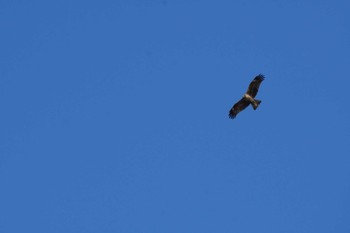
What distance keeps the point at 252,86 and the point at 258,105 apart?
3.69 feet

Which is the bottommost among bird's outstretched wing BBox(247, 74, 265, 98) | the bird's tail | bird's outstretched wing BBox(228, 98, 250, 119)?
the bird's tail

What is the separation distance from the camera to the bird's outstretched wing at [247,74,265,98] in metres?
80.9

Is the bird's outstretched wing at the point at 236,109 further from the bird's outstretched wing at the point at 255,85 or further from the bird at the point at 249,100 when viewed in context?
the bird's outstretched wing at the point at 255,85

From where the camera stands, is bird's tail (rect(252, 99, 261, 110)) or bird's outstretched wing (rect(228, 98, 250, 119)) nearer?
bird's tail (rect(252, 99, 261, 110))

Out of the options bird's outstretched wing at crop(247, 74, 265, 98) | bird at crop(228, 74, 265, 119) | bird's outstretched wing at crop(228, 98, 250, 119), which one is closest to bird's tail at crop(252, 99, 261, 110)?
bird at crop(228, 74, 265, 119)

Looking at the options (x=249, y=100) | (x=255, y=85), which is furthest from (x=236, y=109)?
(x=255, y=85)

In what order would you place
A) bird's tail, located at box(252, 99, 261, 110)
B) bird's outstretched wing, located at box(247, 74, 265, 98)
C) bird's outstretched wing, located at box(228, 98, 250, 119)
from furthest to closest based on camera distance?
bird's outstretched wing, located at box(228, 98, 250, 119) → bird's tail, located at box(252, 99, 261, 110) → bird's outstretched wing, located at box(247, 74, 265, 98)

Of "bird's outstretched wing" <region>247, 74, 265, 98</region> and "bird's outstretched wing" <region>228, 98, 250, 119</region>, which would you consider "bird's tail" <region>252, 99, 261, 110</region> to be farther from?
"bird's outstretched wing" <region>228, 98, 250, 119</region>

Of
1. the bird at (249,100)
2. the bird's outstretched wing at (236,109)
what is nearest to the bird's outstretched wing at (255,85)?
the bird at (249,100)

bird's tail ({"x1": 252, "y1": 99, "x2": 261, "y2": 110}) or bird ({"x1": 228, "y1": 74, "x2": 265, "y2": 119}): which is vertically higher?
bird ({"x1": 228, "y1": 74, "x2": 265, "y2": 119})

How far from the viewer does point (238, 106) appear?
8238cm

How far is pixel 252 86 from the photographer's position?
8125 cm

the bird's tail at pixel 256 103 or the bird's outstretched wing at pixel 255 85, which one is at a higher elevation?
the bird's outstretched wing at pixel 255 85

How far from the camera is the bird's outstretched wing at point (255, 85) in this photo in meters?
80.9
